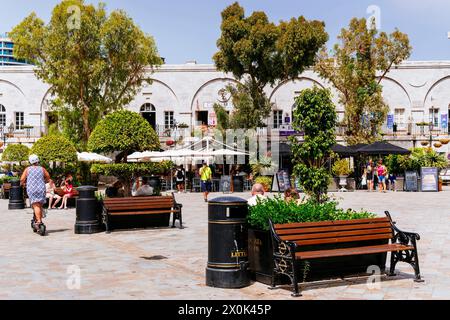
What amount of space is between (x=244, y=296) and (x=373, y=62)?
28.8 metres

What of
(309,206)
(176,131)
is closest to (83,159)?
(176,131)

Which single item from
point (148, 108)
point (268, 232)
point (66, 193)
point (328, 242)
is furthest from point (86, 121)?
point (328, 242)

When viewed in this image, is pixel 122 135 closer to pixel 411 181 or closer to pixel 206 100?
pixel 411 181

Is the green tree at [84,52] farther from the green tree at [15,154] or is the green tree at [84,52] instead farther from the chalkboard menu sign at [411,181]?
the chalkboard menu sign at [411,181]

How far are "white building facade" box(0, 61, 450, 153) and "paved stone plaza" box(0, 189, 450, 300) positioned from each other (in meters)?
28.0

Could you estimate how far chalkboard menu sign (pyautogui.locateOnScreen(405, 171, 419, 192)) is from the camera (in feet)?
91.1

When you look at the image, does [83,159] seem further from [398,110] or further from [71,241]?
[398,110]

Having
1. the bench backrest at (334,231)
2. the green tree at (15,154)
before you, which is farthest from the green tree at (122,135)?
the green tree at (15,154)

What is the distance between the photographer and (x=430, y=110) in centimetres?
4125

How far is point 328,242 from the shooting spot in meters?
7.10

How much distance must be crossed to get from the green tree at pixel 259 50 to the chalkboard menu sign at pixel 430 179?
8.94 meters

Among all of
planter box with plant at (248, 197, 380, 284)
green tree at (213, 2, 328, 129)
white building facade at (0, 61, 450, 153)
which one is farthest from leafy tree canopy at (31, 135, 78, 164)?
white building facade at (0, 61, 450, 153)

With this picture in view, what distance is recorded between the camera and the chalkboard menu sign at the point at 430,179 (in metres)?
27.4

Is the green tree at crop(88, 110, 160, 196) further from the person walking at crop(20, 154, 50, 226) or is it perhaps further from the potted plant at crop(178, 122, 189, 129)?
the potted plant at crop(178, 122, 189, 129)
